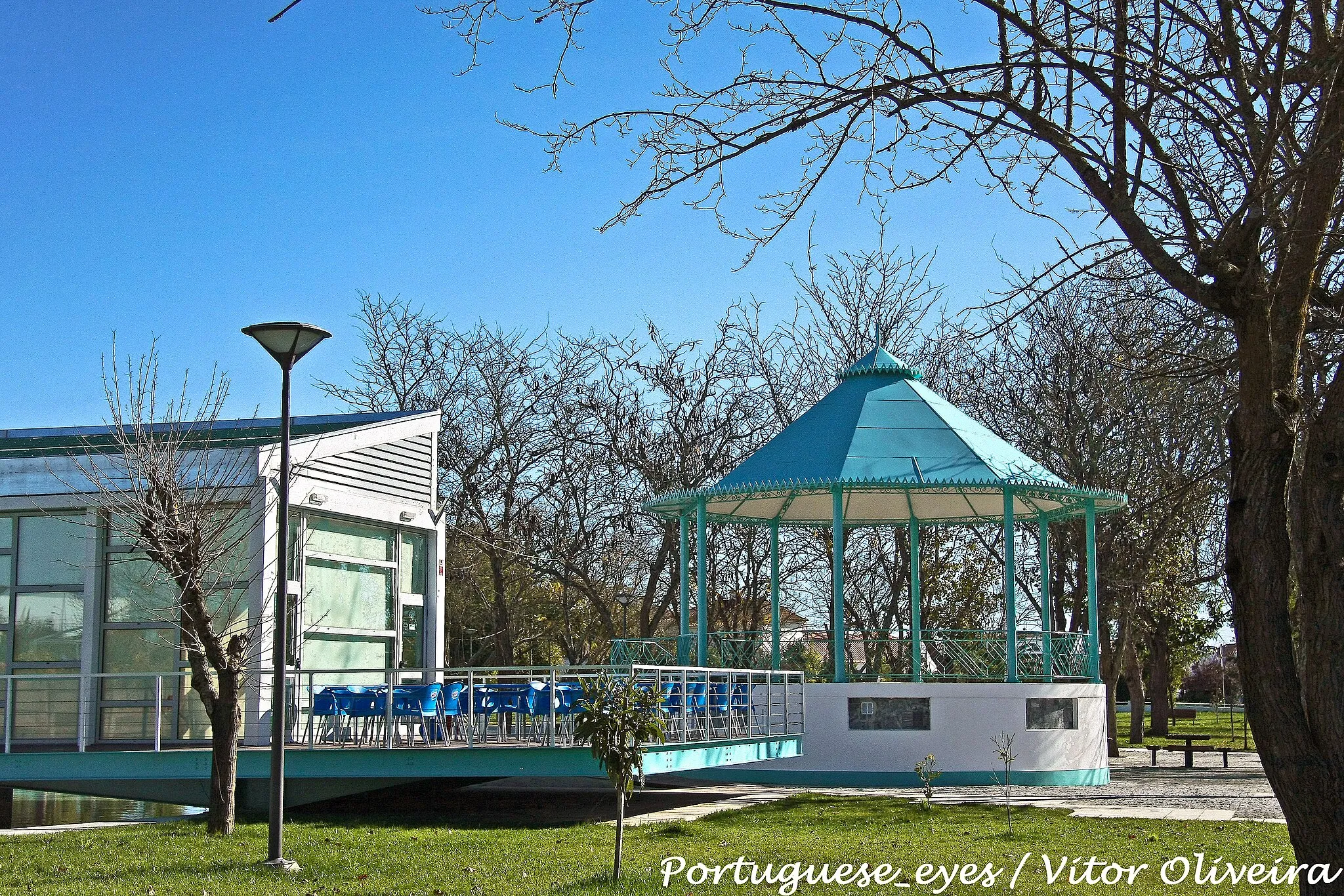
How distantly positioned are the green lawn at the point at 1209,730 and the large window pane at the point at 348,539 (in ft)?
56.2

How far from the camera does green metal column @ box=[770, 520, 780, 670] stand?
22062mm

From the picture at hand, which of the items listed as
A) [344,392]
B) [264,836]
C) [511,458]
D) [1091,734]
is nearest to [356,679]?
[264,836]

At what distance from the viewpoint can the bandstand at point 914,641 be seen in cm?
2047

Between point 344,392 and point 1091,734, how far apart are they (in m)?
19.2

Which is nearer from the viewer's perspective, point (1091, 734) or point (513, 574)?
point (1091, 734)

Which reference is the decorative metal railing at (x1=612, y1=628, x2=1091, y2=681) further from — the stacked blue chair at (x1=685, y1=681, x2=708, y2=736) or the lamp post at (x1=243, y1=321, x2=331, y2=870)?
the lamp post at (x1=243, y1=321, x2=331, y2=870)

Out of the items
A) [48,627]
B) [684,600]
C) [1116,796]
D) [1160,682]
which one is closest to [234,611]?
[48,627]

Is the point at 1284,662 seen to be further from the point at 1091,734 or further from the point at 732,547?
the point at 732,547

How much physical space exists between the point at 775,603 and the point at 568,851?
37.1 ft

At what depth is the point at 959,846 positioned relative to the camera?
12617 millimetres

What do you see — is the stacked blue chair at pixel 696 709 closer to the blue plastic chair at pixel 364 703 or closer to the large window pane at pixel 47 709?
the blue plastic chair at pixel 364 703

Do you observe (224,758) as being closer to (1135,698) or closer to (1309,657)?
(1309,657)

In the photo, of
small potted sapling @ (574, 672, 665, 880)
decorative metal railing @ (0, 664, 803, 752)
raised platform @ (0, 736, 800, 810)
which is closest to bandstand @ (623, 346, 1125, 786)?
decorative metal railing @ (0, 664, 803, 752)

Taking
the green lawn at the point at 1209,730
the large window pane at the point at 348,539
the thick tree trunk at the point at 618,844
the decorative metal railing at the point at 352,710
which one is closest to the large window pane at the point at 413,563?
the large window pane at the point at 348,539
